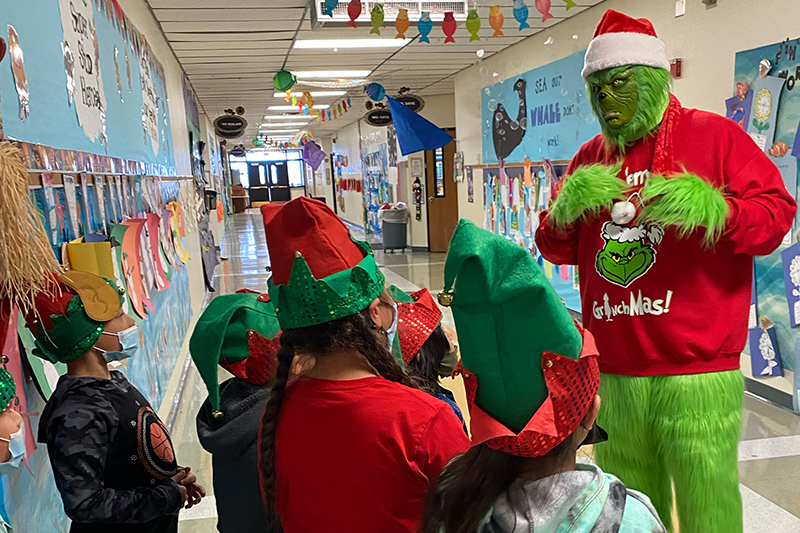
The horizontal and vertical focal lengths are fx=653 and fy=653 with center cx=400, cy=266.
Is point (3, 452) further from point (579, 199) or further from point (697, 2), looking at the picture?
point (697, 2)

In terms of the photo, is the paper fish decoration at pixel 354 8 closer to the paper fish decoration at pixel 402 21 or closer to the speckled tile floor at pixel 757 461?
the paper fish decoration at pixel 402 21

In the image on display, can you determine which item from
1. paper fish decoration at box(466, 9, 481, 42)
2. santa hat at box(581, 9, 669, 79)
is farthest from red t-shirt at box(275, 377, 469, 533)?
paper fish decoration at box(466, 9, 481, 42)

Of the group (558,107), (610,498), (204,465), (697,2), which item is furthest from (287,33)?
(610,498)

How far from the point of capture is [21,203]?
38.7 inches

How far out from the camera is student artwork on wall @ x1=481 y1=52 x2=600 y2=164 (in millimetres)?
5379

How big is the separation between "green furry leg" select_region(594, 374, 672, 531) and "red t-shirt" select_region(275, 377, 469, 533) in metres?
0.75

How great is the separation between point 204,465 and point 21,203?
2383mm

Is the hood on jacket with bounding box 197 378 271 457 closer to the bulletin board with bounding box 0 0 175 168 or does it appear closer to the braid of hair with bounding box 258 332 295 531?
the braid of hair with bounding box 258 332 295 531

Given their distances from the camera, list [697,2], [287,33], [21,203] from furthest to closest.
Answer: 1. [287,33]
2. [697,2]
3. [21,203]

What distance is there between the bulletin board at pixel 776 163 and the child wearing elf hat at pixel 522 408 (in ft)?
10.0

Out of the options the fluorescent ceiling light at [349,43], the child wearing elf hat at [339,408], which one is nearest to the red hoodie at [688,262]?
the child wearing elf hat at [339,408]

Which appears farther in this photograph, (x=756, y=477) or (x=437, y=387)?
(x=756, y=477)

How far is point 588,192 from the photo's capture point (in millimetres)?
1656

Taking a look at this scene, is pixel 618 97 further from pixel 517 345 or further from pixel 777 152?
pixel 777 152
